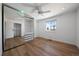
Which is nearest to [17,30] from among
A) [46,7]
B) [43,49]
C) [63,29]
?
[43,49]

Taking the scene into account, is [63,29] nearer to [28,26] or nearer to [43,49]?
[43,49]

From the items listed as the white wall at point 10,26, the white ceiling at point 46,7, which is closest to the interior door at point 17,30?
the white wall at point 10,26

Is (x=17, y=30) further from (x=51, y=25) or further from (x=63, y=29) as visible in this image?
(x=63, y=29)

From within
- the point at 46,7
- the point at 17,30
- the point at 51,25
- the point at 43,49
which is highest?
the point at 46,7

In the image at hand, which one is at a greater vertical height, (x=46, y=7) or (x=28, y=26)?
(x=46, y=7)

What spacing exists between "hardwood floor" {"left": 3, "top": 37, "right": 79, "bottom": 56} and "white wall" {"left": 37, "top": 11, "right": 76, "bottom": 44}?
4.3 inches

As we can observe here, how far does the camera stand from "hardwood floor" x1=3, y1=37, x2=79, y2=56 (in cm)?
181

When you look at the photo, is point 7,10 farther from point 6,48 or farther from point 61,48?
point 61,48

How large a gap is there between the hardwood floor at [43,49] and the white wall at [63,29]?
0.35ft

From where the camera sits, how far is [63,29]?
1.88m

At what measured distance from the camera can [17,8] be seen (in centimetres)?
187

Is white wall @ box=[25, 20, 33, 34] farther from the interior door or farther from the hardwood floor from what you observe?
the hardwood floor

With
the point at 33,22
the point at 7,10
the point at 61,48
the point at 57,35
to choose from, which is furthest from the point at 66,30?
the point at 7,10

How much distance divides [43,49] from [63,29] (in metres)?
0.62
